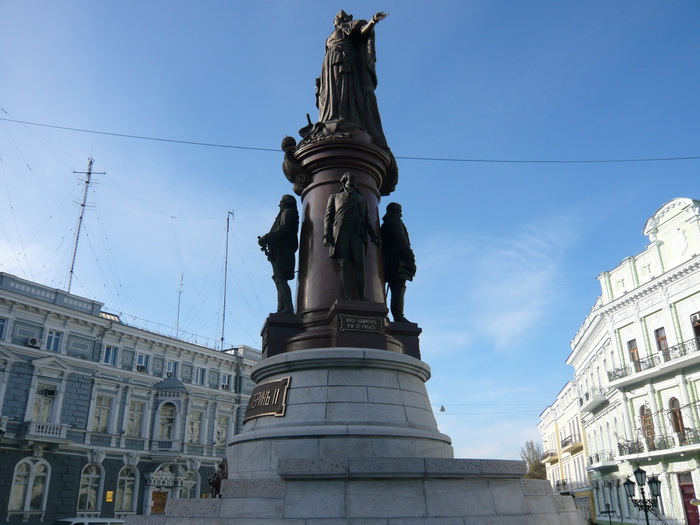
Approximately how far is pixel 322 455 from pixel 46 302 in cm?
3072

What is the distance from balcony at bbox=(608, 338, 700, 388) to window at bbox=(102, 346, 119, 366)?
103ft

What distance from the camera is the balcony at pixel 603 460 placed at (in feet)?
128

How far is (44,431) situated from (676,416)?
34192 millimetres

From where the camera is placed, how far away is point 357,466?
6395mm

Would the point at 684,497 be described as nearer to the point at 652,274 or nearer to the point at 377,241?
the point at 652,274

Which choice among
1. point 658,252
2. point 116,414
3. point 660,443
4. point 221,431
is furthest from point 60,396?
point 658,252

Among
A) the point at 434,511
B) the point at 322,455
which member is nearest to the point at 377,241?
the point at 322,455

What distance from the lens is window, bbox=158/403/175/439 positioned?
38531 millimetres

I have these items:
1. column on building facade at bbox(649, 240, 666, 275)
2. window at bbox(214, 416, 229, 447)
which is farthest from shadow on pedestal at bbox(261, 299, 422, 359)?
window at bbox(214, 416, 229, 447)

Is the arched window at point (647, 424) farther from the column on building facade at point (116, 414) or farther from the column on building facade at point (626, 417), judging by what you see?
the column on building facade at point (116, 414)

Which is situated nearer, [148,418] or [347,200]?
[347,200]

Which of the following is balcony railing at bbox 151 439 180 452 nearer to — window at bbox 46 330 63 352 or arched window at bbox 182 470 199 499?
arched window at bbox 182 470 199 499

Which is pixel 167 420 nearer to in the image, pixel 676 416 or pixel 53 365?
pixel 53 365

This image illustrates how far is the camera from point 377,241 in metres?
10.3
